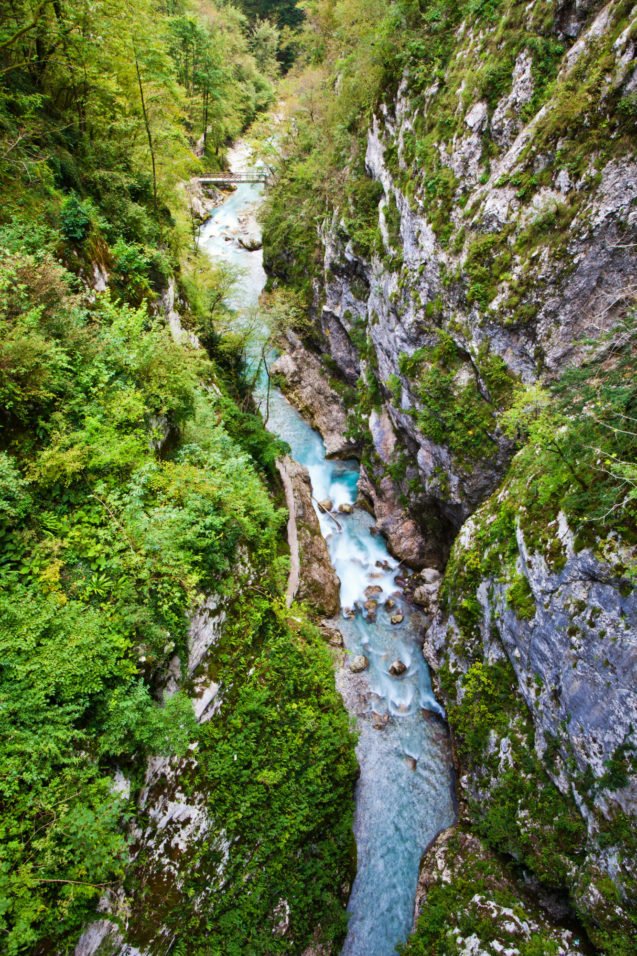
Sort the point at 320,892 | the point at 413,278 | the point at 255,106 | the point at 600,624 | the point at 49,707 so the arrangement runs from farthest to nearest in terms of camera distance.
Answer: the point at 255,106 < the point at 413,278 < the point at 320,892 < the point at 600,624 < the point at 49,707

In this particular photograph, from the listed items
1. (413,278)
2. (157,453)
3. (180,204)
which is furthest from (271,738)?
(180,204)

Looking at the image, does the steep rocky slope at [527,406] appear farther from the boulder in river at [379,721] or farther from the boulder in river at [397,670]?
the boulder in river at [379,721]

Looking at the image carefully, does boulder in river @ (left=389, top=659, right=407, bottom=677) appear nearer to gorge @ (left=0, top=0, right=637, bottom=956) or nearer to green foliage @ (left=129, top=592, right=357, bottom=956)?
gorge @ (left=0, top=0, right=637, bottom=956)

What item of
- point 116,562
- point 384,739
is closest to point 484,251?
point 116,562

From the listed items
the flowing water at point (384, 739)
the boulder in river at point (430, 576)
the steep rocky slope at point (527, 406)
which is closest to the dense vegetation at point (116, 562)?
the flowing water at point (384, 739)

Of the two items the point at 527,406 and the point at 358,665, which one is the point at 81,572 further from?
the point at 358,665

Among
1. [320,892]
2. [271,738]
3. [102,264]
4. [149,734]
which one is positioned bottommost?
[320,892]

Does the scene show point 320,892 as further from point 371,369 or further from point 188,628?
point 371,369
